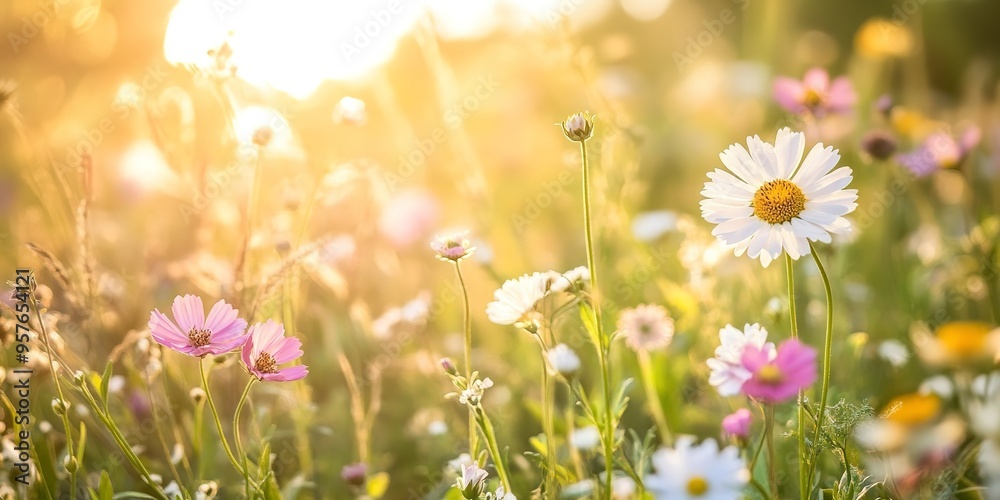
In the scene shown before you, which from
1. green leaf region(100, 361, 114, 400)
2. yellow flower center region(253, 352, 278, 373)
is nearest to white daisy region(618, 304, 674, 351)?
yellow flower center region(253, 352, 278, 373)

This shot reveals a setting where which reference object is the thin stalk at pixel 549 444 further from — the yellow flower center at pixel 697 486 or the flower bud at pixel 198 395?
the flower bud at pixel 198 395

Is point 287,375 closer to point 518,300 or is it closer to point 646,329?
point 518,300

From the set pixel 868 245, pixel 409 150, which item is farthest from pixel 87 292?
pixel 868 245

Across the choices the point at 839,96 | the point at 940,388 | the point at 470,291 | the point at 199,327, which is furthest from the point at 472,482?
the point at 470,291

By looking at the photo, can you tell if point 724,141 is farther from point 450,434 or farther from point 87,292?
point 87,292

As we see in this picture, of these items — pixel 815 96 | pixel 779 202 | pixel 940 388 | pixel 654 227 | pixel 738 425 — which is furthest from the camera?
pixel 654 227
